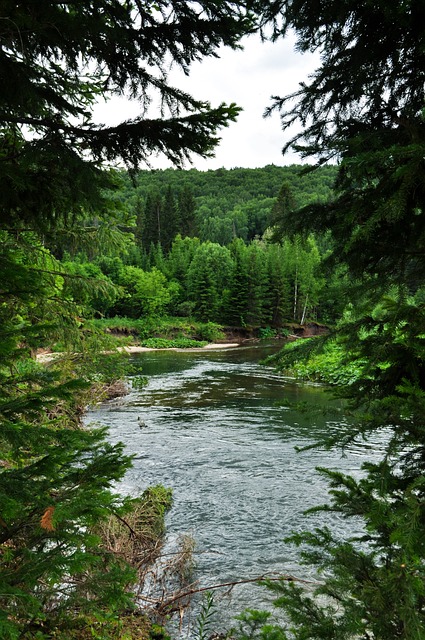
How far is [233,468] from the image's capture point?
996cm

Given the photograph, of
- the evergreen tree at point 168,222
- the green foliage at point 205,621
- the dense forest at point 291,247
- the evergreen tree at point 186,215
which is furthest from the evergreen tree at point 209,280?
the dense forest at point 291,247

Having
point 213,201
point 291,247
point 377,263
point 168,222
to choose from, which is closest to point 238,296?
point 168,222

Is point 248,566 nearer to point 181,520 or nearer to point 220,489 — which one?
point 181,520

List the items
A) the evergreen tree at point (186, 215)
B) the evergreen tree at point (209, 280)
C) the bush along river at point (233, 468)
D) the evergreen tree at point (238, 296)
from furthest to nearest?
1. the evergreen tree at point (186, 215)
2. the evergreen tree at point (209, 280)
3. the evergreen tree at point (238, 296)
4. the bush along river at point (233, 468)

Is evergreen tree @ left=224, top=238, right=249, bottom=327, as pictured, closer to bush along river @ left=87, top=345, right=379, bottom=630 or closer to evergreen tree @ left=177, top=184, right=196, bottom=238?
evergreen tree @ left=177, top=184, right=196, bottom=238

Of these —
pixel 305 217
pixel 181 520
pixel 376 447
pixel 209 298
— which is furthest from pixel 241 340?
pixel 305 217

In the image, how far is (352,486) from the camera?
313cm

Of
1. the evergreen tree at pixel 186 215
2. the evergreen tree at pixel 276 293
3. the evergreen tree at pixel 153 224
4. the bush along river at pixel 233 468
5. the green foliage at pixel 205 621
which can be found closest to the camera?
the green foliage at pixel 205 621

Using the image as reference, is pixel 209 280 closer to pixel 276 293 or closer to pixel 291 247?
pixel 276 293

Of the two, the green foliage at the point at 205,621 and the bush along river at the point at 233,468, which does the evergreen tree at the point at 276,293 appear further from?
the green foliage at the point at 205,621

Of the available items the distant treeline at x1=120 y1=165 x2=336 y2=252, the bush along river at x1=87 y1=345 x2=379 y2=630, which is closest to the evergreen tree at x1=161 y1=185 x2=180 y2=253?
the distant treeline at x1=120 y1=165 x2=336 y2=252

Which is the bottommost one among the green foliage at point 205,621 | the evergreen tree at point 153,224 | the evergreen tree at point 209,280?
the green foliage at point 205,621

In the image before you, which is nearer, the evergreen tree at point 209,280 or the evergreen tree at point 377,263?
the evergreen tree at point 377,263

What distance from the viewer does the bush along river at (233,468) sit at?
632 cm
